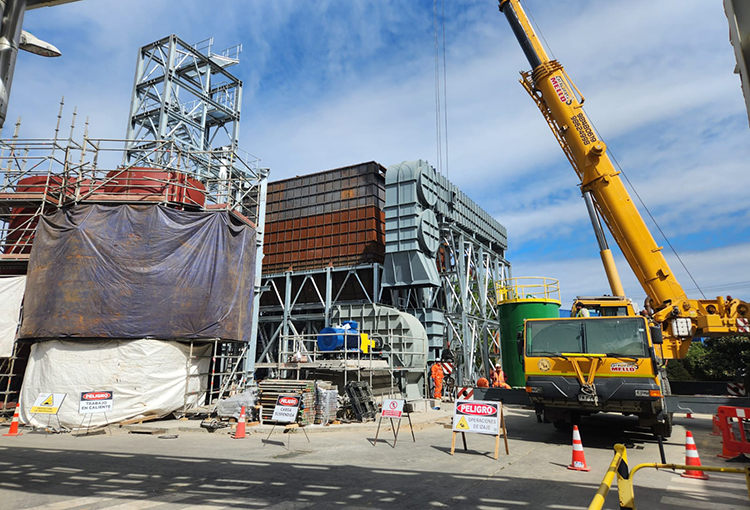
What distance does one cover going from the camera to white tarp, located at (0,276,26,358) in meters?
15.8

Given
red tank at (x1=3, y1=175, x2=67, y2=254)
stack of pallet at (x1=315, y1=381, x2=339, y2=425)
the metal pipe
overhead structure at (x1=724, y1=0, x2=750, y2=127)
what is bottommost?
stack of pallet at (x1=315, y1=381, x2=339, y2=425)

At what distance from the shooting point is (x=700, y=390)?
44.5 ft

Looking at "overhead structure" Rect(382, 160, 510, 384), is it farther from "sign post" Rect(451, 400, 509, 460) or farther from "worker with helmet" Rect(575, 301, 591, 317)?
"sign post" Rect(451, 400, 509, 460)

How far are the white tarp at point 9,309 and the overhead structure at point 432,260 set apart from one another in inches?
640

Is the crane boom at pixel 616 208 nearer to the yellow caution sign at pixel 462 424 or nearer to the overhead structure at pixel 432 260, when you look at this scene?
the yellow caution sign at pixel 462 424

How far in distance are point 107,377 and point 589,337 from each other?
45.7ft

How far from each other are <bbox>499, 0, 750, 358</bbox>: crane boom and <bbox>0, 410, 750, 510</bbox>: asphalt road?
3318 mm

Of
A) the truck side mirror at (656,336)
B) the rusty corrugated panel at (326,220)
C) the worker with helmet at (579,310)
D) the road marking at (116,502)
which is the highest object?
the rusty corrugated panel at (326,220)

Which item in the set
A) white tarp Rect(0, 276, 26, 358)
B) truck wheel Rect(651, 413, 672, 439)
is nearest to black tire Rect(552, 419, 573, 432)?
truck wheel Rect(651, 413, 672, 439)

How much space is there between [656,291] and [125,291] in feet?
55.6

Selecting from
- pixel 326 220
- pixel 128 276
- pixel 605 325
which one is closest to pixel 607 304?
pixel 605 325

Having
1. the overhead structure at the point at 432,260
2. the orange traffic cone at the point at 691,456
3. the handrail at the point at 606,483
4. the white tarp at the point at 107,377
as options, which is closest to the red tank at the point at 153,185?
the white tarp at the point at 107,377

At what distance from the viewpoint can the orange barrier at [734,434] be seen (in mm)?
8711

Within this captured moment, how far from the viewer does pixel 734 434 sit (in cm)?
913
